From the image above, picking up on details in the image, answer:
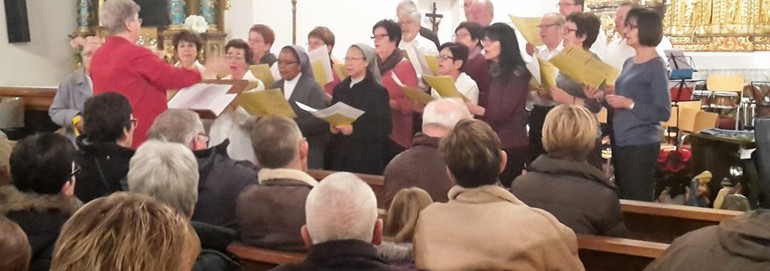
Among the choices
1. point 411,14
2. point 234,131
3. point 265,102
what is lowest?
point 234,131

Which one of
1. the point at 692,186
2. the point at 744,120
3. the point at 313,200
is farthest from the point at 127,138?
the point at 744,120

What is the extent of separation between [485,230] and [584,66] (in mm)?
2194

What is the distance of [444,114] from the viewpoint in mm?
4035

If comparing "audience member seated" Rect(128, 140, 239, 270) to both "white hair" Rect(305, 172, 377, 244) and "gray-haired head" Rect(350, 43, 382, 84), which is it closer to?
"white hair" Rect(305, 172, 377, 244)

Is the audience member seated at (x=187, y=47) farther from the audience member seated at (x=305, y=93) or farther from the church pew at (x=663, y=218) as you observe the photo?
the church pew at (x=663, y=218)

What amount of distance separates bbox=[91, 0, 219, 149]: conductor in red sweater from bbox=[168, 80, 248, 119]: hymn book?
10 cm

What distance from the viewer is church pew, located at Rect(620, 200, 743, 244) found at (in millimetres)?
3574

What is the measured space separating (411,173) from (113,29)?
75.8 inches

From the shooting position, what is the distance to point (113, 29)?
475 centimetres

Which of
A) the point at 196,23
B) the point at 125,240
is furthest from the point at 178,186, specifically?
the point at 196,23

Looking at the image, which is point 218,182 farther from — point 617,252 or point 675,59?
point 675,59

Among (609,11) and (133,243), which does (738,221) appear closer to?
(133,243)

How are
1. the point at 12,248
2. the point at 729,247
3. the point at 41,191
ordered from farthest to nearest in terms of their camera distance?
the point at 41,191, the point at 729,247, the point at 12,248

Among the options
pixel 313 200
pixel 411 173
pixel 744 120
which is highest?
pixel 313 200
